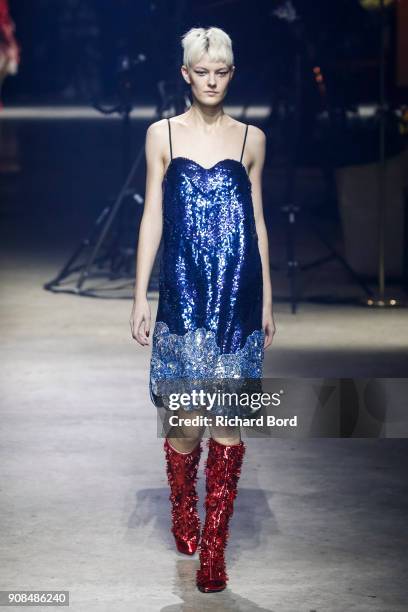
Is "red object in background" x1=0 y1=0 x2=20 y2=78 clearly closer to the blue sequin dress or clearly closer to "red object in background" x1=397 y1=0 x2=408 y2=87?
"red object in background" x1=397 y1=0 x2=408 y2=87

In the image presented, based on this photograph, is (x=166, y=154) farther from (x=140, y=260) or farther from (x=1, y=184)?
(x=1, y=184)

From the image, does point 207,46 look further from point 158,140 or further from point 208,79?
point 158,140

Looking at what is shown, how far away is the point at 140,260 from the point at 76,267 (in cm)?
734

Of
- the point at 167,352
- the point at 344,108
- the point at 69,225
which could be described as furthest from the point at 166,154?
the point at 344,108

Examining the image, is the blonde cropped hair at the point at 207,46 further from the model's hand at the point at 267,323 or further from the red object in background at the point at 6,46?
the red object in background at the point at 6,46

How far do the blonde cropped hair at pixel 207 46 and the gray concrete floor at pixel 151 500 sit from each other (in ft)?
5.46

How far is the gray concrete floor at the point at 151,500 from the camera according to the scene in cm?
484

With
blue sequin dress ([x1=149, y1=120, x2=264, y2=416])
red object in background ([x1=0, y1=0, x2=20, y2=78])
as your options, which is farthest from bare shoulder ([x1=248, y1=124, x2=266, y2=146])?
red object in background ([x1=0, y1=0, x2=20, y2=78])

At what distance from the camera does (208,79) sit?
4.74 metres

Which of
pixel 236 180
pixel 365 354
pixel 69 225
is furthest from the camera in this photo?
pixel 69 225

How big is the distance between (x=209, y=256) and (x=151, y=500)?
1395 millimetres

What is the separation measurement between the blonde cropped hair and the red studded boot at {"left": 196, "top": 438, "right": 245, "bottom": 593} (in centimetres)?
122

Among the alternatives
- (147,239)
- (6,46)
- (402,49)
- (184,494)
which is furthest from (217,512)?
(6,46)

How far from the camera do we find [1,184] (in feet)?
64.0
